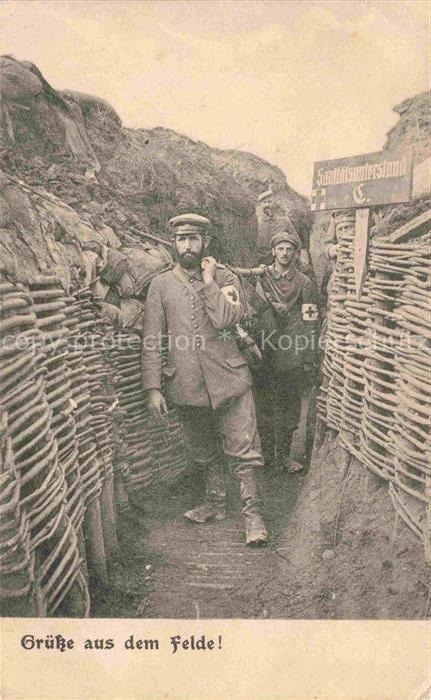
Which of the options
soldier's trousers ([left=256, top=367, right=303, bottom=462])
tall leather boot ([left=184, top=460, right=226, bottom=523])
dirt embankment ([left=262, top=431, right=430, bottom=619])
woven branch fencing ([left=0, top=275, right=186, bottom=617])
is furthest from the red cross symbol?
tall leather boot ([left=184, top=460, right=226, bottom=523])

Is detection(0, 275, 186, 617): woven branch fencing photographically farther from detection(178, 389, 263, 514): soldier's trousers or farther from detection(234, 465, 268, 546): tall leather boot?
detection(234, 465, 268, 546): tall leather boot

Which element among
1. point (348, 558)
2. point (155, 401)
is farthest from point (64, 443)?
point (348, 558)

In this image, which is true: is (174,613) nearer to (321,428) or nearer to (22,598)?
(22,598)

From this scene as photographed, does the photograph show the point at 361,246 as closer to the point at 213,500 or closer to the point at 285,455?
the point at 285,455

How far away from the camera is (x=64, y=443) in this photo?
7.89 ft

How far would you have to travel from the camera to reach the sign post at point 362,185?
8.82ft

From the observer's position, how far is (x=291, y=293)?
10.8ft

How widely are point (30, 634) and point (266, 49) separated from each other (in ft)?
7.77

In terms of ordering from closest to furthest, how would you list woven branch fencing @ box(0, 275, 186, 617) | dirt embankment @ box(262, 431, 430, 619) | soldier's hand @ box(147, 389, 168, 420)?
woven branch fencing @ box(0, 275, 186, 617) → dirt embankment @ box(262, 431, 430, 619) → soldier's hand @ box(147, 389, 168, 420)

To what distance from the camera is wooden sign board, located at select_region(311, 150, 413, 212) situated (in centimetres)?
268

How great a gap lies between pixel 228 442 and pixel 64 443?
85 cm

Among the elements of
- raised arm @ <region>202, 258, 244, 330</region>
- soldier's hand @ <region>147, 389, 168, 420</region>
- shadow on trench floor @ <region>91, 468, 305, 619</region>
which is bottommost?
shadow on trench floor @ <region>91, 468, 305, 619</region>

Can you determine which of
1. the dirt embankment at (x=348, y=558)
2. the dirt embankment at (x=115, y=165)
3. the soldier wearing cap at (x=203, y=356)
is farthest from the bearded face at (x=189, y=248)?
the dirt embankment at (x=348, y=558)

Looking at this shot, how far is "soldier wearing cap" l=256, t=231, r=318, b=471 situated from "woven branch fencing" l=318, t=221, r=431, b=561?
0.16 meters
